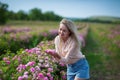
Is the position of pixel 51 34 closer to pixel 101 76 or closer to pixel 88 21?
pixel 101 76

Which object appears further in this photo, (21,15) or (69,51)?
(21,15)

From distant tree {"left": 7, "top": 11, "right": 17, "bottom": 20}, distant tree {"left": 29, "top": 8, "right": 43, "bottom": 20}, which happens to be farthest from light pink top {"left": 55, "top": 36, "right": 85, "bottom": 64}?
distant tree {"left": 29, "top": 8, "right": 43, "bottom": 20}

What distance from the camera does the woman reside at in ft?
18.2

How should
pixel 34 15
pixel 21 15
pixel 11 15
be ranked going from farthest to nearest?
pixel 34 15
pixel 21 15
pixel 11 15

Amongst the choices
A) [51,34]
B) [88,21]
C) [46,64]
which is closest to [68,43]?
[46,64]

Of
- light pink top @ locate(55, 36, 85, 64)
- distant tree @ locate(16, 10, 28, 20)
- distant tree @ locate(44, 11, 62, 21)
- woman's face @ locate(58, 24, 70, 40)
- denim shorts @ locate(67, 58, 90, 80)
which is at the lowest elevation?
distant tree @ locate(44, 11, 62, 21)

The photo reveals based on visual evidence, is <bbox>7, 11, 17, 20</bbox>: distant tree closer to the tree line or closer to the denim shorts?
the tree line

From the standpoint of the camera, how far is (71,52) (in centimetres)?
558

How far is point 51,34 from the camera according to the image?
2181cm

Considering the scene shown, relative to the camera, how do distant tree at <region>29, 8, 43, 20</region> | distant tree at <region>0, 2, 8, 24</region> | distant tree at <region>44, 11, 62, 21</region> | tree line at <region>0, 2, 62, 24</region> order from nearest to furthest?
distant tree at <region>0, 2, 8, 24</region> → tree line at <region>0, 2, 62, 24</region> → distant tree at <region>44, 11, 62, 21</region> → distant tree at <region>29, 8, 43, 20</region>

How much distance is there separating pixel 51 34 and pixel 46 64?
50.9 feet

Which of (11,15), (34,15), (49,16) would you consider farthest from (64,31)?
(49,16)

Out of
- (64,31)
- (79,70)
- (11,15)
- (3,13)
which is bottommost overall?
(11,15)

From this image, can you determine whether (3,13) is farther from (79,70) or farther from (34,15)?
(79,70)
